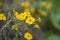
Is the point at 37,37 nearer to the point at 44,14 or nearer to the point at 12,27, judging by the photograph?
the point at 12,27

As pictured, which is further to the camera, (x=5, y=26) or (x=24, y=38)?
(x=24, y=38)

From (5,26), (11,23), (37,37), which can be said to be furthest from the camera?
(37,37)

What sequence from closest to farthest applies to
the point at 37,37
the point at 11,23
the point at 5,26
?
the point at 5,26
the point at 11,23
the point at 37,37

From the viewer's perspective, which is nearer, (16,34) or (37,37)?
→ (16,34)

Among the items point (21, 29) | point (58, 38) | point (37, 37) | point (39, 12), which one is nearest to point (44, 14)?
point (39, 12)

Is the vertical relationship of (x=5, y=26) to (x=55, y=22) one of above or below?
above

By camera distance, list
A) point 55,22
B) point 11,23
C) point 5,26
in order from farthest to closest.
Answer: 1. point 55,22
2. point 11,23
3. point 5,26

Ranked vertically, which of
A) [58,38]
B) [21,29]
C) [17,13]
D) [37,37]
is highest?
[17,13]

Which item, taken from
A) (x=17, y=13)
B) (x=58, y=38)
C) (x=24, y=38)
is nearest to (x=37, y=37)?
(x=24, y=38)

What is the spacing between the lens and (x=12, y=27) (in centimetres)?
150

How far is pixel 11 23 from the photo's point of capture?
5.03ft

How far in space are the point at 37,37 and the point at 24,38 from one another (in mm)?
194

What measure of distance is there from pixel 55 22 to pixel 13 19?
2.22 feet

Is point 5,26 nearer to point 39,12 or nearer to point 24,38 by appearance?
point 24,38
